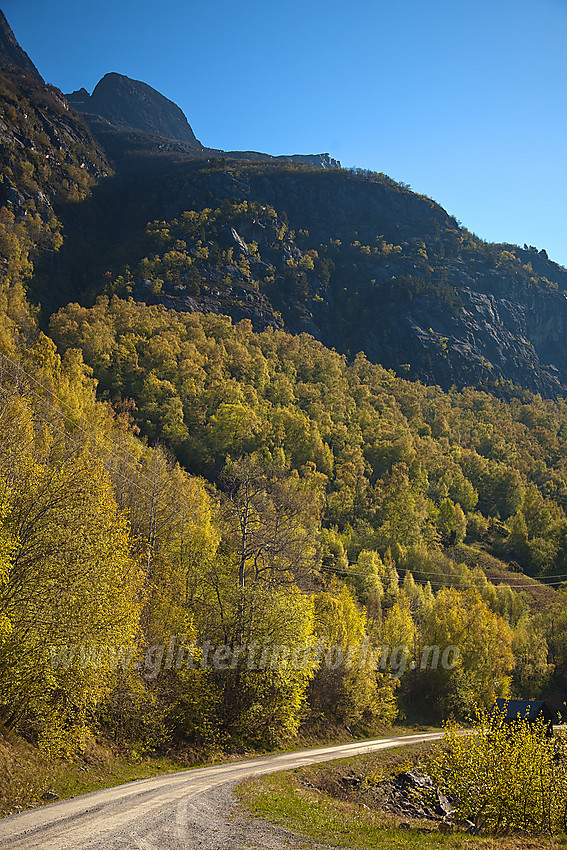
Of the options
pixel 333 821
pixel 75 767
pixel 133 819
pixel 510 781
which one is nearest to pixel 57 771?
pixel 75 767

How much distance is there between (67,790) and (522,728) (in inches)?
645

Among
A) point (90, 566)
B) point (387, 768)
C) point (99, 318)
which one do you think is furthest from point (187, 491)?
point (99, 318)

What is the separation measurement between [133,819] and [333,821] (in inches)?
256

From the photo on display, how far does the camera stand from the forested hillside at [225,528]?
20141mm

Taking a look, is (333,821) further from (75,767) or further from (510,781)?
(75,767)


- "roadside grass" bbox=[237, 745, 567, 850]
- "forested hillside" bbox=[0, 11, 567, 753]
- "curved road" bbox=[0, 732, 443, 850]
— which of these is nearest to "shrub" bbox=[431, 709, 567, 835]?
"roadside grass" bbox=[237, 745, 567, 850]

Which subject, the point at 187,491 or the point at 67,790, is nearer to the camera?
the point at 67,790

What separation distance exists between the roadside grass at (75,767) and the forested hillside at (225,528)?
89 cm

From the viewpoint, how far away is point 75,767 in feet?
67.7

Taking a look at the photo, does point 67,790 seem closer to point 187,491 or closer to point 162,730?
point 162,730

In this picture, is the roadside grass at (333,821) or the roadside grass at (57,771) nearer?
Answer: the roadside grass at (333,821)

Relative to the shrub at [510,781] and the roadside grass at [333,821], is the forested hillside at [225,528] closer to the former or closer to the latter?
the roadside grass at [333,821]

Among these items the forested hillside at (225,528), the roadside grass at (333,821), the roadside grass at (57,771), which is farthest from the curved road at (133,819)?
the forested hillside at (225,528)

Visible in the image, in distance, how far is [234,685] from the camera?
3084 centimetres
